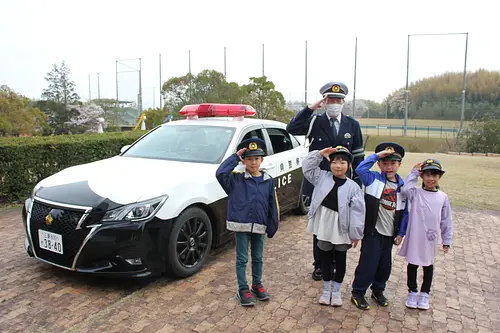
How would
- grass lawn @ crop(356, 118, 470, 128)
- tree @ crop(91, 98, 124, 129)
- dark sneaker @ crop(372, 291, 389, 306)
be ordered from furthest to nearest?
grass lawn @ crop(356, 118, 470, 128) → tree @ crop(91, 98, 124, 129) → dark sneaker @ crop(372, 291, 389, 306)

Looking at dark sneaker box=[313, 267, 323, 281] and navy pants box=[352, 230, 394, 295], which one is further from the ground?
navy pants box=[352, 230, 394, 295]

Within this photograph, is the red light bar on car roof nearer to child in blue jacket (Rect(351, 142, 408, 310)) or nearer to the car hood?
the car hood

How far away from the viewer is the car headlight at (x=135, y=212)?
3324mm

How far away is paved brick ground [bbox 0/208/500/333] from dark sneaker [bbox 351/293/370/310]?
0.16 ft

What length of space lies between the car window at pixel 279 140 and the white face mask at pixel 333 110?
1.83 m

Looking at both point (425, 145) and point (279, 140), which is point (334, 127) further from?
point (425, 145)

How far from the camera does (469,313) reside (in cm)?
333

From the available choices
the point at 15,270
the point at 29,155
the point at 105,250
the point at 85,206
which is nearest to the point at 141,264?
the point at 105,250

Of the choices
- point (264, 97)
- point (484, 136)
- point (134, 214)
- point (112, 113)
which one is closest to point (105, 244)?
point (134, 214)

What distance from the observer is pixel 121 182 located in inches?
145

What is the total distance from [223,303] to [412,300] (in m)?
1.61

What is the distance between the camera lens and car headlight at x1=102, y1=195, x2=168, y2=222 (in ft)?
10.9

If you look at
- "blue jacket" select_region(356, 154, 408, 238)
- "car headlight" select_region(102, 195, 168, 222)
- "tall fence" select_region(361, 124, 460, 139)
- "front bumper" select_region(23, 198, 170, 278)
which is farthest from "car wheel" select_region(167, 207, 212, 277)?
"tall fence" select_region(361, 124, 460, 139)

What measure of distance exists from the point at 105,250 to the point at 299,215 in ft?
11.9
